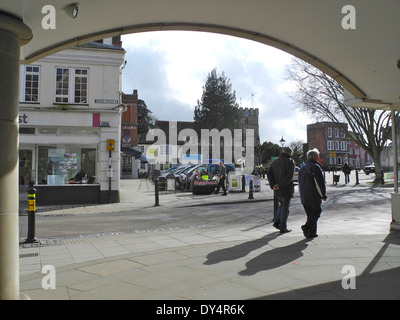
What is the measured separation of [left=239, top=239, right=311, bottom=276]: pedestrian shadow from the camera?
189 inches

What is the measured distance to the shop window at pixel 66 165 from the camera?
53.9 feet

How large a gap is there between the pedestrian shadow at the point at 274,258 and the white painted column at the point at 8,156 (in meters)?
2.72

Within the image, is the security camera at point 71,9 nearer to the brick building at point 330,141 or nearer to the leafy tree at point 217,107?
the leafy tree at point 217,107

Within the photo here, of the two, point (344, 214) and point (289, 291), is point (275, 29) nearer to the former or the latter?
point (289, 291)

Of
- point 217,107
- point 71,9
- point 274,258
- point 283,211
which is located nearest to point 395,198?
point 283,211

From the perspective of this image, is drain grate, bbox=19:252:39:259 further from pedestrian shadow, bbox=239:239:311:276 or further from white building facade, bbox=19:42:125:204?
white building facade, bbox=19:42:125:204

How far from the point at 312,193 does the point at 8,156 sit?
5.60 m

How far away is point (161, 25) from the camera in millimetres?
5574

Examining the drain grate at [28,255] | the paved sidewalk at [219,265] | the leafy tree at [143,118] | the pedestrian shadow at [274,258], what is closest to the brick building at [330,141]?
the leafy tree at [143,118]

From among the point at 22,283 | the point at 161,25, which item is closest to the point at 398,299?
the point at 22,283

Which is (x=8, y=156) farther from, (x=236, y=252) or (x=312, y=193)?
(x=312, y=193)

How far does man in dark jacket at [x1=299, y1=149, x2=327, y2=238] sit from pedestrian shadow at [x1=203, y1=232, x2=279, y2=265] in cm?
82

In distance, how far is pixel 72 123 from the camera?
16141 millimetres

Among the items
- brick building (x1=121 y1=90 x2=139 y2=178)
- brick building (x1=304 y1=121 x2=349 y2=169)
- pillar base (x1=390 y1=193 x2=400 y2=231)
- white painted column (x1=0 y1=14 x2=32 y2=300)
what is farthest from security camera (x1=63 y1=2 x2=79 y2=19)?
brick building (x1=304 y1=121 x2=349 y2=169)
